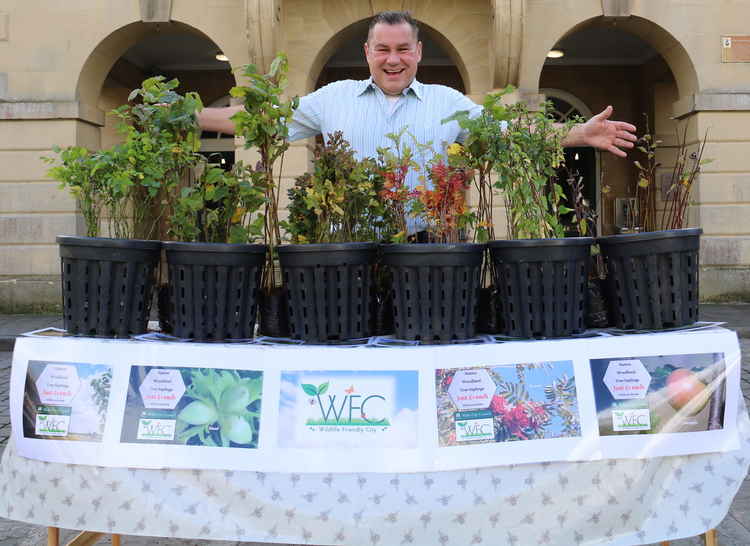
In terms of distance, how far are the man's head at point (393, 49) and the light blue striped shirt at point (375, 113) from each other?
77mm

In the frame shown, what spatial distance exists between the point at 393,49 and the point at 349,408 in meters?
1.44

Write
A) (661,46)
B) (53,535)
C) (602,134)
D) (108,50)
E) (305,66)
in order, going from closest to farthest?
1. (53,535)
2. (602,134)
3. (305,66)
4. (108,50)
5. (661,46)

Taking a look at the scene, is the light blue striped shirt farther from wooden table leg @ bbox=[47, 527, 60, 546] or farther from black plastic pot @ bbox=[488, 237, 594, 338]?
wooden table leg @ bbox=[47, 527, 60, 546]

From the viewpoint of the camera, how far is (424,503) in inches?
68.8

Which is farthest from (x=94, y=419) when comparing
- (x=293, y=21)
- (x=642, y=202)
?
(x=293, y=21)

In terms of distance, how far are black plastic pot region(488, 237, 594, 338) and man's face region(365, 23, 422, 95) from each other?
3.35 ft

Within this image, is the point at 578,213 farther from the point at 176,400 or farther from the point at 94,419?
the point at 94,419

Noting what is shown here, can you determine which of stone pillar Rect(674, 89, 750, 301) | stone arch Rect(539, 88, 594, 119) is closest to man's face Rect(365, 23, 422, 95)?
stone pillar Rect(674, 89, 750, 301)

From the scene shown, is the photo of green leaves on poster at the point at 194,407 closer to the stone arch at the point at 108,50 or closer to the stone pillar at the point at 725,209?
the stone arch at the point at 108,50

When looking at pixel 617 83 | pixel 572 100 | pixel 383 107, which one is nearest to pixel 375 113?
pixel 383 107

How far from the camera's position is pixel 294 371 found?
1.81 meters

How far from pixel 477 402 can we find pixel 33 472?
3.84ft

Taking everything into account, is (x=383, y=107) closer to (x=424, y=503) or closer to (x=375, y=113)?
(x=375, y=113)

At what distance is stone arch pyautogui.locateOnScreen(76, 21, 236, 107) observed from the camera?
30.3ft
